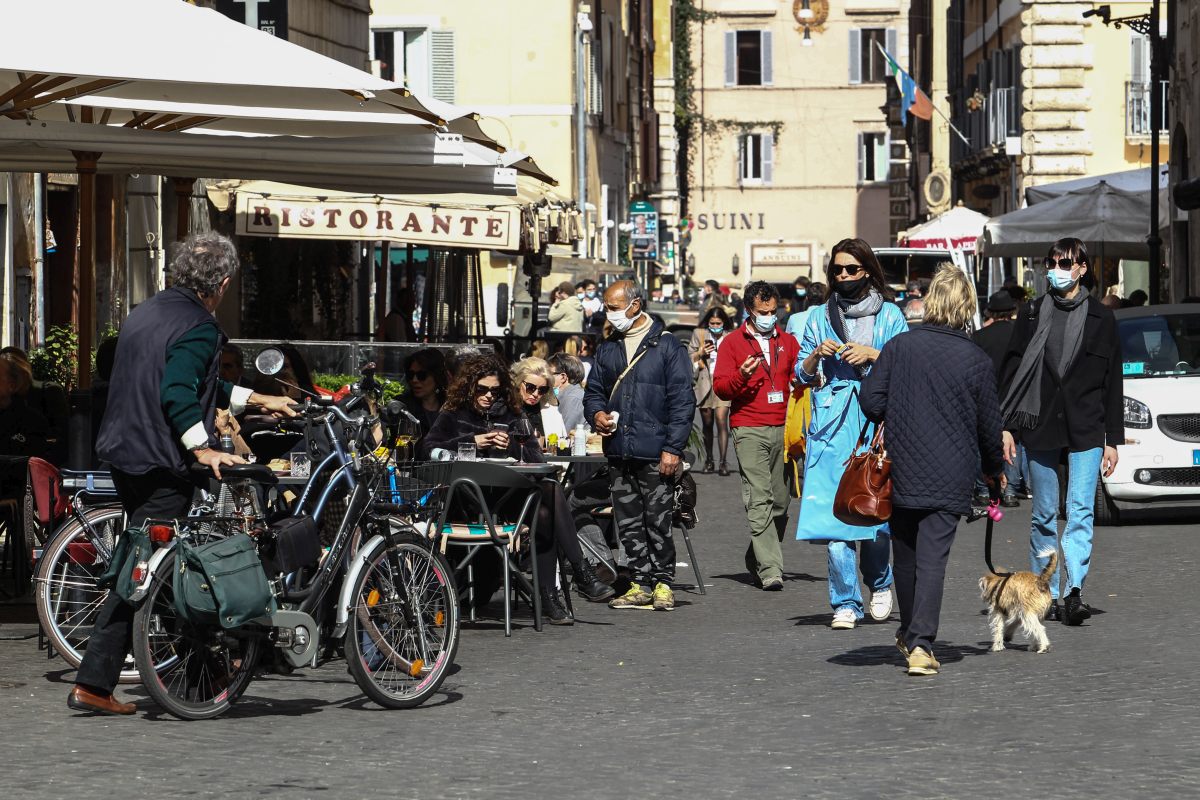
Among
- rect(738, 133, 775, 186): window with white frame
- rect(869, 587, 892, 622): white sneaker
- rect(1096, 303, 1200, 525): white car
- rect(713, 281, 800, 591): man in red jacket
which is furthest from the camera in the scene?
rect(738, 133, 775, 186): window with white frame

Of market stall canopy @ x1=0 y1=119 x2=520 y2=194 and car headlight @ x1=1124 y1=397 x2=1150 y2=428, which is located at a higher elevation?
market stall canopy @ x1=0 y1=119 x2=520 y2=194

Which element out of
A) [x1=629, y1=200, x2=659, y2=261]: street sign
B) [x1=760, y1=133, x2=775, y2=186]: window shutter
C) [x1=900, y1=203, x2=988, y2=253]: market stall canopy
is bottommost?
[x1=900, y1=203, x2=988, y2=253]: market stall canopy

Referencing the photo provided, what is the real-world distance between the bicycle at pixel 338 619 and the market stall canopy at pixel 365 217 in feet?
28.1

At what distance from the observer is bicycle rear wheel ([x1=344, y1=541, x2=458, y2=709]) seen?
853 cm

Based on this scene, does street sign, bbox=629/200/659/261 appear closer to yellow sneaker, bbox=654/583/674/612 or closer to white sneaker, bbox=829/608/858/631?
yellow sneaker, bbox=654/583/674/612

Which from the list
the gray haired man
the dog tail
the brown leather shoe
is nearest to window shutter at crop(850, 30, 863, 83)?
the dog tail

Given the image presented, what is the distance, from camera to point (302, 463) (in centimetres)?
1073

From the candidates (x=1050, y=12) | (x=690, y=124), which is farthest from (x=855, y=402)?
(x=690, y=124)

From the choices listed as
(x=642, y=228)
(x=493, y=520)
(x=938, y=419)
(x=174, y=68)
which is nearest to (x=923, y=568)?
(x=938, y=419)

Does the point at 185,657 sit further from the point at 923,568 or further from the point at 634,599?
the point at 634,599

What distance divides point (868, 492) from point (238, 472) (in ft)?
Answer: 8.91

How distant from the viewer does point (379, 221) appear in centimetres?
1772

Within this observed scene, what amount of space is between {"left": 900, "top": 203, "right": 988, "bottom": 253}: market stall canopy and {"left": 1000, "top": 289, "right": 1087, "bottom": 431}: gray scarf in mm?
26739

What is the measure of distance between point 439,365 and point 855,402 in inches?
107
